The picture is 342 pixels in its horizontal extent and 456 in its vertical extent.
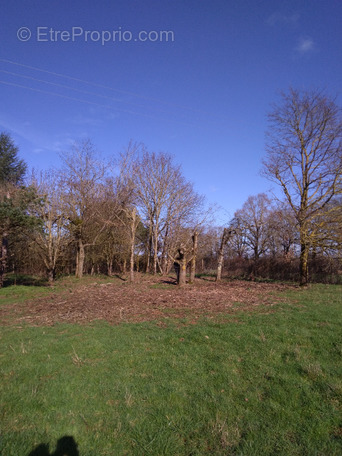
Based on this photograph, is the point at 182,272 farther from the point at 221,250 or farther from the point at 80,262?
the point at 80,262

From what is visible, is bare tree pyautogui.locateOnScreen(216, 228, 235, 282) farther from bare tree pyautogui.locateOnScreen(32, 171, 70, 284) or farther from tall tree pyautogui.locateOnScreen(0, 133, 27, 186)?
tall tree pyautogui.locateOnScreen(0, 133, 27, 186)

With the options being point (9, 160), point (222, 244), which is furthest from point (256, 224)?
point (9, 160)

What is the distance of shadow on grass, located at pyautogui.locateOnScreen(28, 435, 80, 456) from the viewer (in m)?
3.12

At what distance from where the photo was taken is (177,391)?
4324 millimetres

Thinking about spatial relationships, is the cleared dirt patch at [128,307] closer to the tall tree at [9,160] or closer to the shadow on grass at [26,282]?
the shadow on grass at [26,282]

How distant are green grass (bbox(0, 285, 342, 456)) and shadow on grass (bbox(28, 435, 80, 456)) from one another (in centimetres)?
6

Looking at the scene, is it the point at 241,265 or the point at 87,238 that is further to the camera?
the point at 241,265

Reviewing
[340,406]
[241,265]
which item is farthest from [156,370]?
[241,265]

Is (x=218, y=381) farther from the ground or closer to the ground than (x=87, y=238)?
closer to the ground

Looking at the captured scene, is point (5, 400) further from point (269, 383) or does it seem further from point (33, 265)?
point (33, 265)

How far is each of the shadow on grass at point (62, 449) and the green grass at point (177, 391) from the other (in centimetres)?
6

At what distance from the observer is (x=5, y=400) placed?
404cm

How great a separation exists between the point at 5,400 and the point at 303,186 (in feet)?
57.2

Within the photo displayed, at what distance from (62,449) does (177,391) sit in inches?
71.1
